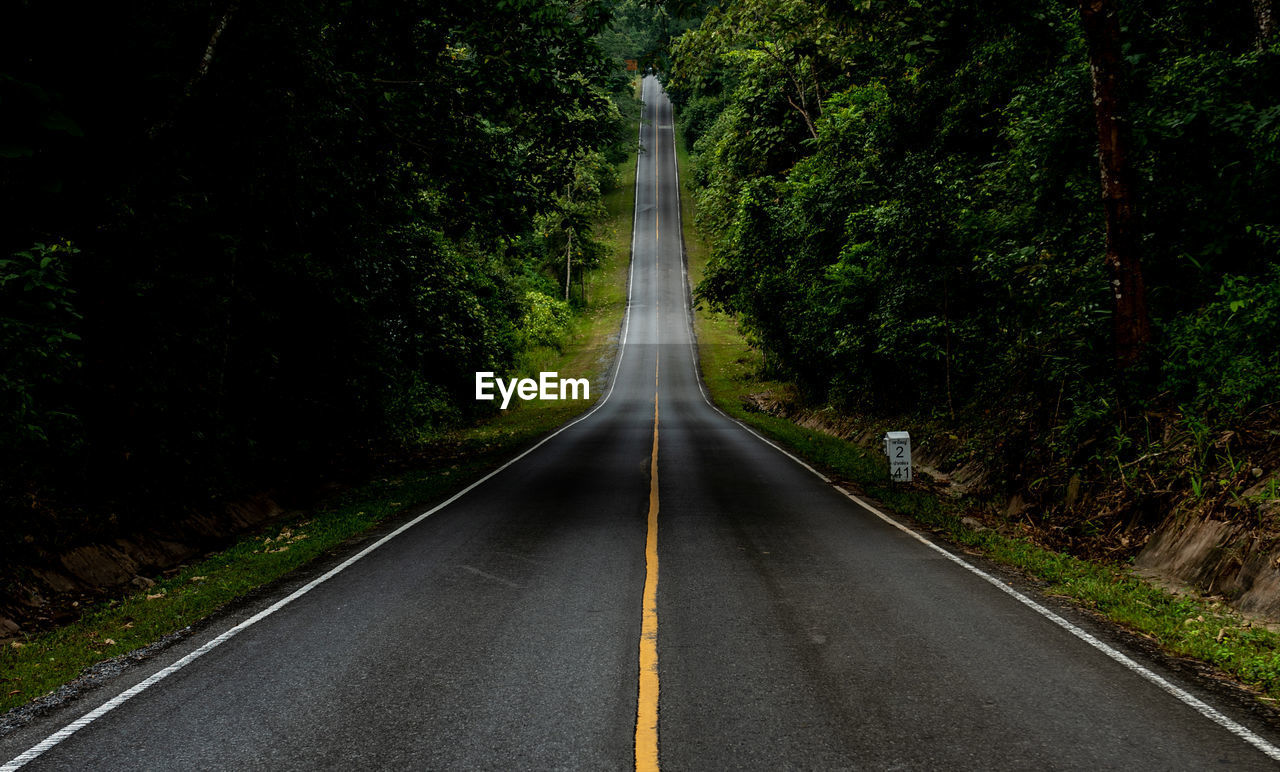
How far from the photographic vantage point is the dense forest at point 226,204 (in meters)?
7.17

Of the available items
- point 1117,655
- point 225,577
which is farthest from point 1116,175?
point 225,577

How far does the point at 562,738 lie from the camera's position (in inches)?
157

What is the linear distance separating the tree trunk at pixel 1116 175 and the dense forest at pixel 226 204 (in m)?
6.65

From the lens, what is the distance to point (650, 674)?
4816 mm

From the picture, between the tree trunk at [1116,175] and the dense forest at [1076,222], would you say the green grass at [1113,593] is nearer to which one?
the dense forest at [1076,222]

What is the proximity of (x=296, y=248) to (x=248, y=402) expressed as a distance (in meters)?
2.73

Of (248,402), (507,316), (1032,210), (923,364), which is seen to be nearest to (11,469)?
(248,402)

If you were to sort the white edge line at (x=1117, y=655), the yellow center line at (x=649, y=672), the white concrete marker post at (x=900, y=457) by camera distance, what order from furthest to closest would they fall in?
the white concrete marker post at (x=900, y=457) → the white edge line at (x=1117, y=655) → the yellow center line at (x=649, y=672)

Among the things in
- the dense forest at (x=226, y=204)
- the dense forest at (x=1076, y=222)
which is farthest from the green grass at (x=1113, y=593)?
the dense forest at (x=226, y=204)

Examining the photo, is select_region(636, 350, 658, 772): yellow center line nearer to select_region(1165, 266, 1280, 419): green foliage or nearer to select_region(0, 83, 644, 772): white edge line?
select_region(0, 83, 644, 772): white edge line

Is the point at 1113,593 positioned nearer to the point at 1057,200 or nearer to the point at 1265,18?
the point at 1057,200

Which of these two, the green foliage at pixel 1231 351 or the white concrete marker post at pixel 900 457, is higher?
the green foliage at pixel 1231 351

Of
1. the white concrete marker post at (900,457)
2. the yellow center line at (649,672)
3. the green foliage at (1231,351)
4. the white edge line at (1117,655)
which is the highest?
the green foliage at (1231,351)

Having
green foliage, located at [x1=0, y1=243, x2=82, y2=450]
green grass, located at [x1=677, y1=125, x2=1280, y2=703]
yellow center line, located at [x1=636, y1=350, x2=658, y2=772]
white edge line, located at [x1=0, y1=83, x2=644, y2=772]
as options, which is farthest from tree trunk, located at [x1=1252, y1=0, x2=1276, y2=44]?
green foliage, located at [x1=0, y1=243, x2=82, y2=450]
